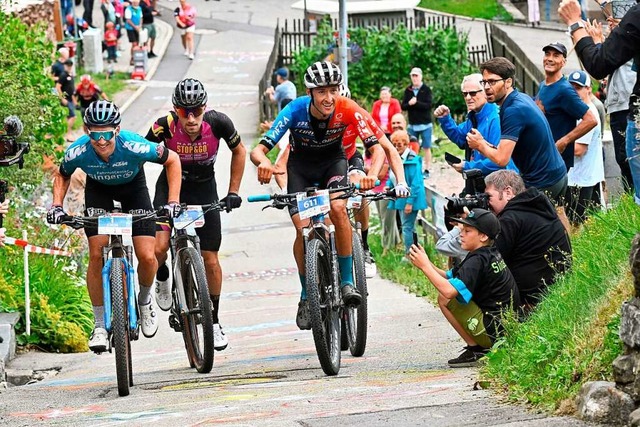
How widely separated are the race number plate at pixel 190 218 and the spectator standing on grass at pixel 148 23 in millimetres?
30311

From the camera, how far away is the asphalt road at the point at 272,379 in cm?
764

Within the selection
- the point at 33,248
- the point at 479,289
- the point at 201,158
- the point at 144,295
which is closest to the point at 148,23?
the point at 33,248

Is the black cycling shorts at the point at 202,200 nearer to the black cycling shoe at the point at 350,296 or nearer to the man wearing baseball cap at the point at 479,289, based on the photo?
the black cycling shoe at the point at 350,296

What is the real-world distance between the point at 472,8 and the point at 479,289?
119 ft

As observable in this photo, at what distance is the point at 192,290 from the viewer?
10344mm

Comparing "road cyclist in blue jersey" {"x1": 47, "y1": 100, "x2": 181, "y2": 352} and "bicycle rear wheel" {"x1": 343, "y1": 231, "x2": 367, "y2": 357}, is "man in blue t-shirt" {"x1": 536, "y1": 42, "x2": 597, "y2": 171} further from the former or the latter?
"road cyclist in blue jersey" {"x1": 47, "y1": 100, "x2": 181, "y2": 352}

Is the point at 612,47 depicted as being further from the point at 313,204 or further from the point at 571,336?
the point at 313,204

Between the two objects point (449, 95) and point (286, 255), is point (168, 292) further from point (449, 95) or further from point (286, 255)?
point (449, 95)

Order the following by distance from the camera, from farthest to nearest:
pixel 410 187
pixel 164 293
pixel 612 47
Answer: pixel 410 187
pixel 164 293
pixel 612 47

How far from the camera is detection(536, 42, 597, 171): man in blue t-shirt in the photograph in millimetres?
11908

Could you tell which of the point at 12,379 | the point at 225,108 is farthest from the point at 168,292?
the point at 225,108

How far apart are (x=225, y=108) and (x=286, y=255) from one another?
15185 mm

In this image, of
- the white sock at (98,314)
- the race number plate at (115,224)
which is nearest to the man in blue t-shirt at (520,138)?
the race number plate at (115,224)

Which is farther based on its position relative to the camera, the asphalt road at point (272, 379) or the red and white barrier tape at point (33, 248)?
the red and white barrier tape at point (33, 248)
